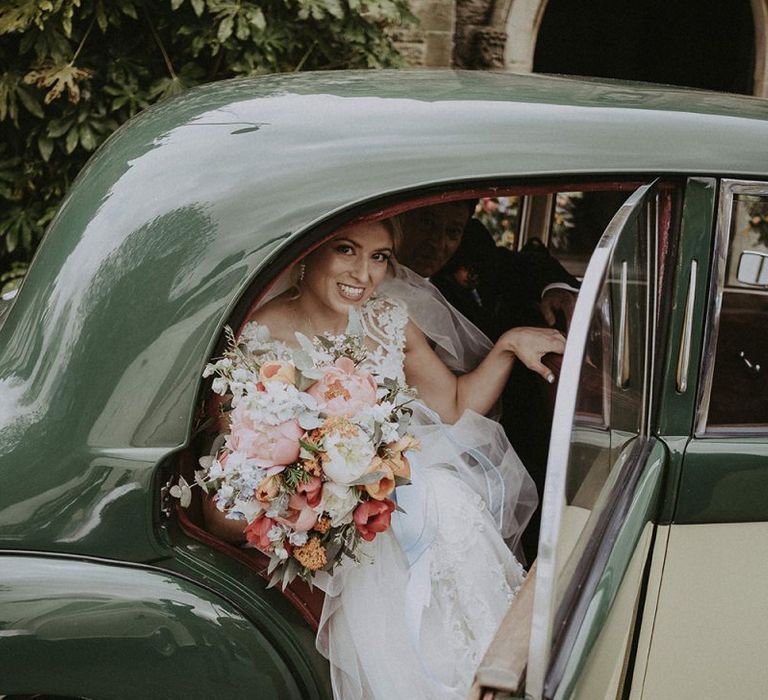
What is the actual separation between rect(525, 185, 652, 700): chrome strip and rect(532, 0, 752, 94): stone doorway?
751 centimetres

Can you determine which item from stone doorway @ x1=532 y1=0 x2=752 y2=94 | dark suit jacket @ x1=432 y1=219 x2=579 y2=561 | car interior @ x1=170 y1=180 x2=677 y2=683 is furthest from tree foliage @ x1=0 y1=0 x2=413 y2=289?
stone doorway @ x1=532 y1=0 x2=752 y2=94

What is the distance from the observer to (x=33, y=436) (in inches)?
62.2

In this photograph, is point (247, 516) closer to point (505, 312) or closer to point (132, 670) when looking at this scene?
point (132, 670)

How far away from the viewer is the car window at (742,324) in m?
1.79

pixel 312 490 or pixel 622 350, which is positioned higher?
pixel 622 350

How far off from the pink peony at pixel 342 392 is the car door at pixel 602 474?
45 cm

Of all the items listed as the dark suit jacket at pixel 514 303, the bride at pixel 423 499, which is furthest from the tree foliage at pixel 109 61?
the bride at pixel 423 499

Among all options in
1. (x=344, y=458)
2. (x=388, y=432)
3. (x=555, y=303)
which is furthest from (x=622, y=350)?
(x=555, y=303)

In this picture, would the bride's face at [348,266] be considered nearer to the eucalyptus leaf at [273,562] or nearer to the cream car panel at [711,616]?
the eucalyptus leaf at [273,562]

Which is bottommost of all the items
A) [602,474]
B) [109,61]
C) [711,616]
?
[711,616]

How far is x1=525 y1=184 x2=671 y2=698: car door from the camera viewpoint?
117 centimetres

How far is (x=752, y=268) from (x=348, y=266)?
99cm

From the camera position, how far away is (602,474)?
162 centimetres

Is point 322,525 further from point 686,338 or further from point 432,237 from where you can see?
point 432,237
